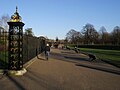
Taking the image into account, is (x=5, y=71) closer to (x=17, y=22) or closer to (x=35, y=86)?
(x=17, y=22)

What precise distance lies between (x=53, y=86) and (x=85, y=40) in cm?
12443

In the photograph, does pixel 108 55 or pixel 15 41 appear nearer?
pixel 15 41

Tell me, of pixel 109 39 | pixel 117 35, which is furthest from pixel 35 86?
pixel 109 39

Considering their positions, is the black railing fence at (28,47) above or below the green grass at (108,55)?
above

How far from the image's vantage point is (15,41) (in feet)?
47.3

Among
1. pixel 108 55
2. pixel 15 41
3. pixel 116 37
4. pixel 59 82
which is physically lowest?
pixel 108 55

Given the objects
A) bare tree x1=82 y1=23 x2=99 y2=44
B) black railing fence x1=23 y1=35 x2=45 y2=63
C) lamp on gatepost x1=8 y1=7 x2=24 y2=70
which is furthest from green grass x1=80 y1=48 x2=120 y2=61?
bare tree x1=82 y1=23 x2=99 y2=44

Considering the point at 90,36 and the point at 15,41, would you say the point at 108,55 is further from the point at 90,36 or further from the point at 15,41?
the point at 90,36

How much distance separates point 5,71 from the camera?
1395cm

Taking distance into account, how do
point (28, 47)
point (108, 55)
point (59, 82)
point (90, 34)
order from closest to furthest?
point (59, 82) < point (28, 47) < point (108, 55) < point (90, 34)

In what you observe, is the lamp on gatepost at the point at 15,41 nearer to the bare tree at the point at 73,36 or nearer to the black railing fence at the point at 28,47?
the black railing fence at the point at 28,47

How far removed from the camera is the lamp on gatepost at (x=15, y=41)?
46.7ft

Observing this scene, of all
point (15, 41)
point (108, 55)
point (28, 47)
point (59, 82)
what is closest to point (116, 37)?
point (108, 55)

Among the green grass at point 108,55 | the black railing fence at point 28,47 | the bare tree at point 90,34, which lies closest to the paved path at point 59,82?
the black railing fence at point 28,47
